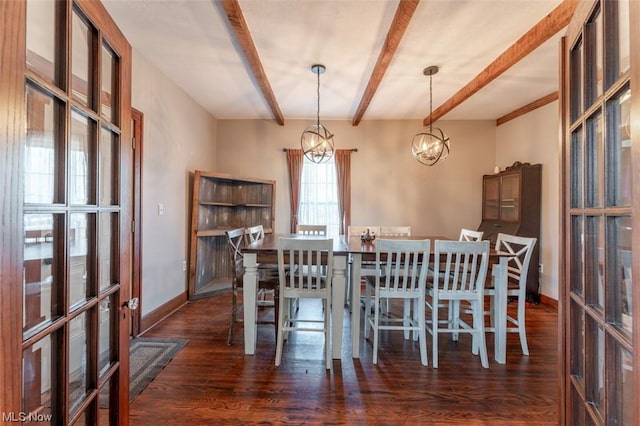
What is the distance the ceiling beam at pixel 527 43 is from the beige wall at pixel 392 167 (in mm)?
1424

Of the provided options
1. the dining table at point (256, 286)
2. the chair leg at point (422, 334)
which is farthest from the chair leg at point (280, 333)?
the chair leg at point (422, 334)

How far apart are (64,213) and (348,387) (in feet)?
6.28

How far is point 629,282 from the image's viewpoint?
754mm

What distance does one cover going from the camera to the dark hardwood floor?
1.71 meters

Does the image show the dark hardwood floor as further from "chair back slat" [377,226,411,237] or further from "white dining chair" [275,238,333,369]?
"chair back slat" [377,226,411,237]

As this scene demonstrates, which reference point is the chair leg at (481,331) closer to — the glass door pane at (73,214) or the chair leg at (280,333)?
the chair leg at (280,333)

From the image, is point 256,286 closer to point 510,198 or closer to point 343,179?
point 343,179

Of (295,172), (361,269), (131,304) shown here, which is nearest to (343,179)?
(295,172)

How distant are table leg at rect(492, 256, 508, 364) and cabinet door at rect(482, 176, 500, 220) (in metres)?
2.40

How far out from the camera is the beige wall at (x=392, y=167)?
189 inches

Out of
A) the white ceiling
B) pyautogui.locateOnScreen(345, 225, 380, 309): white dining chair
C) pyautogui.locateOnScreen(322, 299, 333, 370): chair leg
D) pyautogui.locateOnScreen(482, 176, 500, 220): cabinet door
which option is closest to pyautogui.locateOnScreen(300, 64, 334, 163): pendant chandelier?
the white ceiling

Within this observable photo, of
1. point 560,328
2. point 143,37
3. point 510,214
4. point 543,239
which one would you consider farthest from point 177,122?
point 543,239

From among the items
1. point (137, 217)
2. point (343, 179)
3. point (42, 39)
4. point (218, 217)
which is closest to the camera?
point (42, 39)

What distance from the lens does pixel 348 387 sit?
6.45 feet
